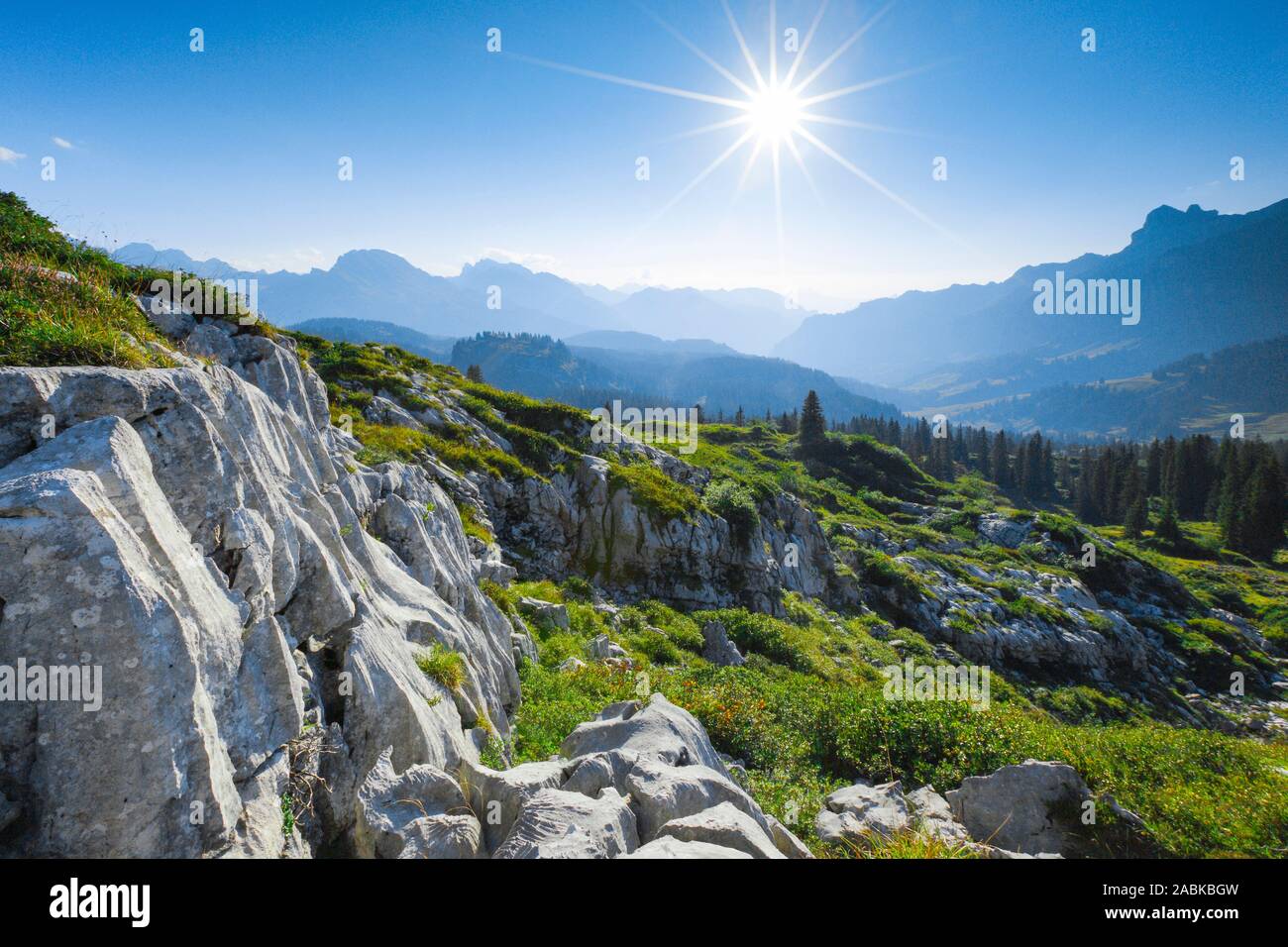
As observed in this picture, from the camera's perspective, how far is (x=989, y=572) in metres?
54.3

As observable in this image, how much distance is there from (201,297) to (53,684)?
44.0 feet

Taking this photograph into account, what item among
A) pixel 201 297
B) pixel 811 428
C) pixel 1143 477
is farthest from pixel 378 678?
pixel 1143 477

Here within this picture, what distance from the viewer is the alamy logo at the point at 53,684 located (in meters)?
4.43

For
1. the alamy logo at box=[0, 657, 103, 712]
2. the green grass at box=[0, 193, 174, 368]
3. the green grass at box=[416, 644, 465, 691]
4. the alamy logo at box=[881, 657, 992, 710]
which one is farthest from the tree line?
the alamy logo at box=[0, 657, 103, 712]

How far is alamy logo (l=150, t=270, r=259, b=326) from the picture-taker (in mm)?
13039

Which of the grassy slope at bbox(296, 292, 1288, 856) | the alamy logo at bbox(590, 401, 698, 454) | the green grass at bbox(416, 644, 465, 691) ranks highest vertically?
the alamy logo at bbox(590, 401, 698, 454)

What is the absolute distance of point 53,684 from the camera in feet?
14.7

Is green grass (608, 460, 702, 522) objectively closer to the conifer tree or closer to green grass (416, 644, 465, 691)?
green grass (416, 644, 465, 691)
